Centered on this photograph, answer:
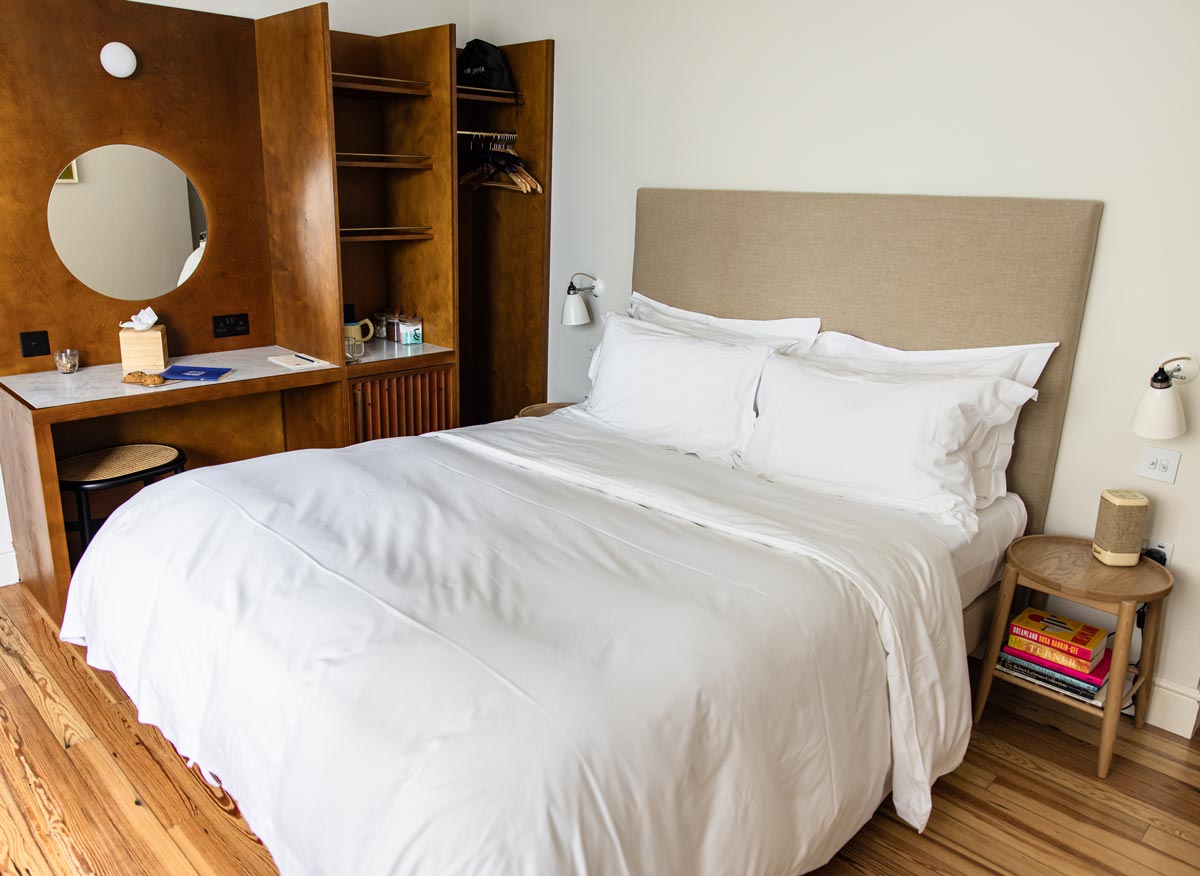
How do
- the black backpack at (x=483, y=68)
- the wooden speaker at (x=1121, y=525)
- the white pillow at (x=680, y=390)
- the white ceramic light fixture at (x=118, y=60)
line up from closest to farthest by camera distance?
1. the wooden speaker at (x=1121, y=525)
2. the white pillow at (x=680, y=390)
3. the white ceramic light fixture at (x=118, y=60)
4. the black backpack at (x=483, y=68)

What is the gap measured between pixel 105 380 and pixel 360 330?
3.25ft

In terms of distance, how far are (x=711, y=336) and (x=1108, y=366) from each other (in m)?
1.26

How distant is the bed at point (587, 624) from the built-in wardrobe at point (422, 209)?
85 centimetres

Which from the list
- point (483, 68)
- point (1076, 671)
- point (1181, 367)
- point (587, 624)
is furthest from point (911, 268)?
point (483, 68)

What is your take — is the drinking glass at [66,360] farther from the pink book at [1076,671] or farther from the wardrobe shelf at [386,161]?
the pink book at [1076,671]

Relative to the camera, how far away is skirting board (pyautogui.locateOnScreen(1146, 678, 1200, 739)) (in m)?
2.45

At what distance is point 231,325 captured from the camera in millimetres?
3492

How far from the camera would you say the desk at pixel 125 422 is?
2.68 m

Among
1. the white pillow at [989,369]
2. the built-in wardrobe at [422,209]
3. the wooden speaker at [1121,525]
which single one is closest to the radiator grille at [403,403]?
the built-in wardrobe at [422,209]

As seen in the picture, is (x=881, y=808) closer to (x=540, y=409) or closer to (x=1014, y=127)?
(x=1014, y=127)

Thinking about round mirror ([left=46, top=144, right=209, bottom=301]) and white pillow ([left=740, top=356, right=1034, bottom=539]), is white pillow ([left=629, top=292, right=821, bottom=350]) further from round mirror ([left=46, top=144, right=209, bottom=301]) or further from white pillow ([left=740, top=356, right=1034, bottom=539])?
round mirror ([left=46, top=144, right=209, bottom=301])

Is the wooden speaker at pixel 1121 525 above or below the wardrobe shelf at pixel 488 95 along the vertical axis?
below

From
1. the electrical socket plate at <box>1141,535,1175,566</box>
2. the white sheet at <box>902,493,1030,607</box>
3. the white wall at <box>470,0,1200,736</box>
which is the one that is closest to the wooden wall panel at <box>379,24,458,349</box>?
the white wall at <box>470,0,1200,736</box>

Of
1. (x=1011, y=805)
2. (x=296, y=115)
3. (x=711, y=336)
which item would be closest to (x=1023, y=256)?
(x=711, y=336)
